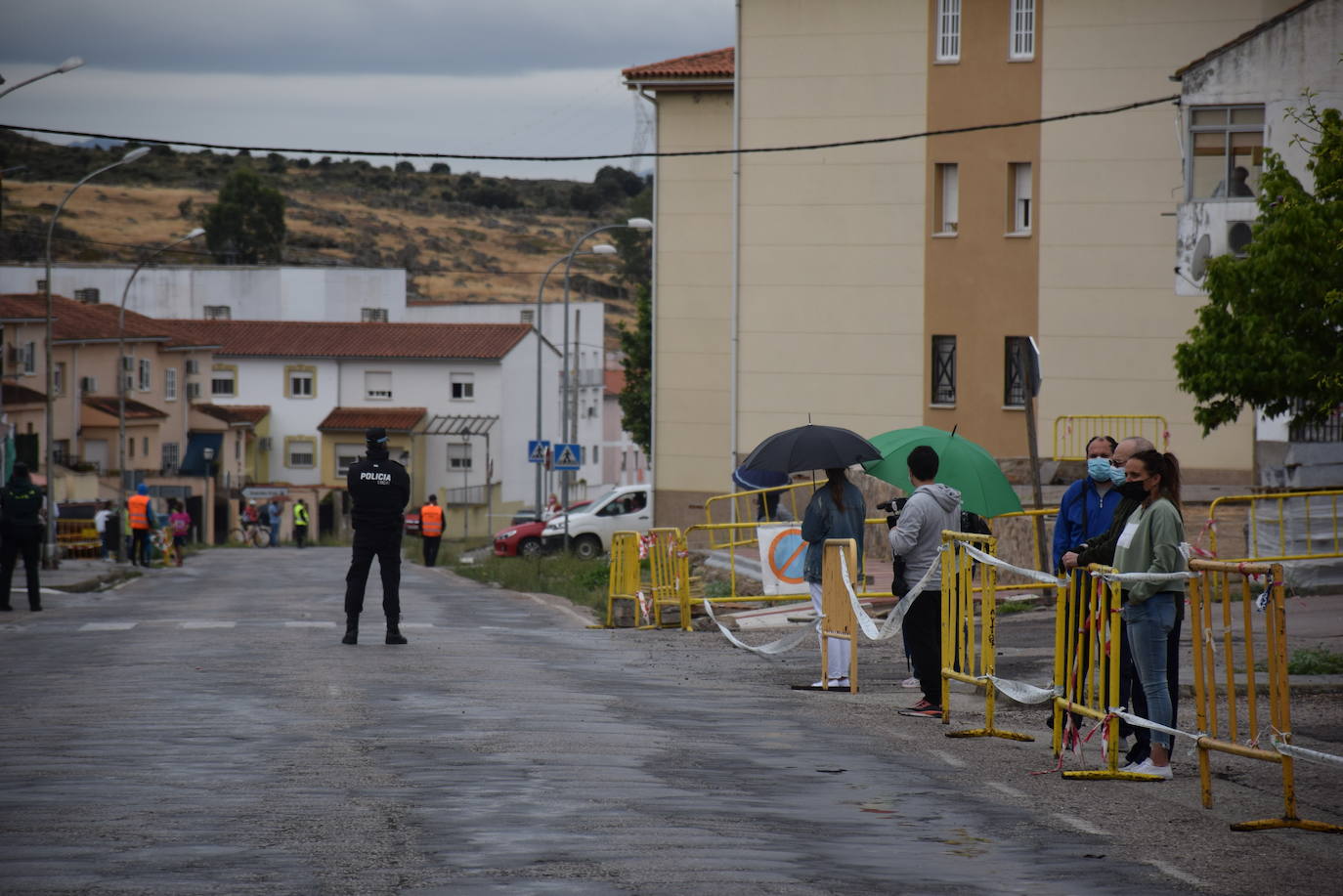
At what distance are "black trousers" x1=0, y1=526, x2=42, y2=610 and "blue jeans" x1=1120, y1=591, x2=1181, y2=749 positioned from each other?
1757 centimetres

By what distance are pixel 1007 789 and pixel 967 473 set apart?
5887 millimetres

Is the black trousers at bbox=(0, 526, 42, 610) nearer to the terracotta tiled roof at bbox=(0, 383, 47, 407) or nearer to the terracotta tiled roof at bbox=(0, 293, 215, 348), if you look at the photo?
the terracotta tiled roof at bbox=(0, 383, 47, 407)

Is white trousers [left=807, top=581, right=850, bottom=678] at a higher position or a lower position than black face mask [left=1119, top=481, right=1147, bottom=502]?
lower

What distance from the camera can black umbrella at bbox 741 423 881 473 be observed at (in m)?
15.7

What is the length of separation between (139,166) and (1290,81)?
154434 mm

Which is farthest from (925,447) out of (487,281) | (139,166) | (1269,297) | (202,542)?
(139,166)

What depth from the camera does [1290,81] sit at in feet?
81.5

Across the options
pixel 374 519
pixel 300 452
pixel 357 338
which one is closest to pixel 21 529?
pixel 374 519

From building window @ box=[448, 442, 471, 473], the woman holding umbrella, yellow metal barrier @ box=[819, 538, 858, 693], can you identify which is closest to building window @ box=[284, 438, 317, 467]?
building window @ box=[448, 442, 471, 473]

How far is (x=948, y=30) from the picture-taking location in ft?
120

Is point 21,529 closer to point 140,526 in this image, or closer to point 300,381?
point 140,526

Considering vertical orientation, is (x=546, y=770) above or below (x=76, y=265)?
below

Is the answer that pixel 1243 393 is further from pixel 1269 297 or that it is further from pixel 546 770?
pixel 546 770

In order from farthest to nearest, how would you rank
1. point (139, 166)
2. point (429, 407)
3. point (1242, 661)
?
point (139, 166) < point (429, 407) < point (1242, 661)
